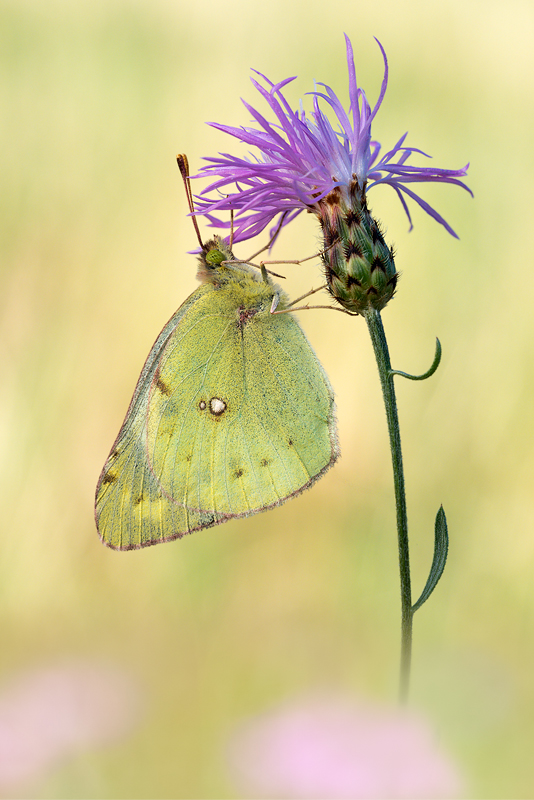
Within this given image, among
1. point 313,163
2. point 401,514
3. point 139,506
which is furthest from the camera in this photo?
point 139,506

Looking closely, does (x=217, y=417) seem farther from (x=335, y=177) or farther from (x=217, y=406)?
(x=335, y=177)

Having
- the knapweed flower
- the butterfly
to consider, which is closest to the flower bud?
the knapweed flower

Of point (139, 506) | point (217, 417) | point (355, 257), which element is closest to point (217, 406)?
point (217, 417)

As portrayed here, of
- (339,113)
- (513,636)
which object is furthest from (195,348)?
(513,636)

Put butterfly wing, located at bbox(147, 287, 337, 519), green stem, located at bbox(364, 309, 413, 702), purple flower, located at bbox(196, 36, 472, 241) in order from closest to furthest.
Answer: green stem, located at bbox(364, 309, 413, 702) → purple flower, located at bbox(196, 36, 472, 241) → butterfly wing, located at bbox(147, 287, 337, 519)

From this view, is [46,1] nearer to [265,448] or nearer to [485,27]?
[485,27]

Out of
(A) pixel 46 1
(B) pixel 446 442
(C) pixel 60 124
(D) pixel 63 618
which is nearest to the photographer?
(D) pixel 63 618

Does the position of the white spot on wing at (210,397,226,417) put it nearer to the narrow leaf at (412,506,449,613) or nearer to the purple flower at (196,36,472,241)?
the purple flower at (196,36,472,241)
